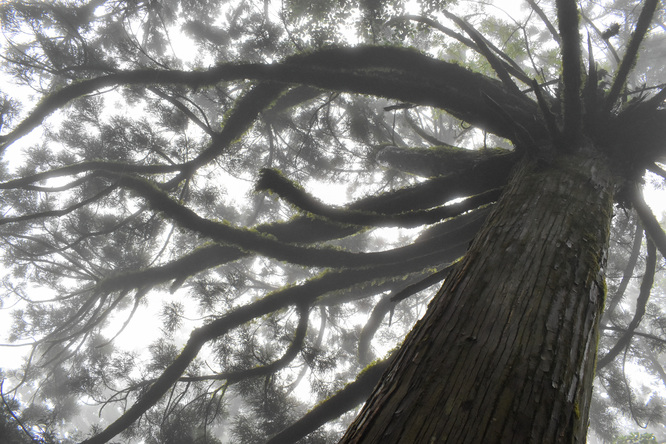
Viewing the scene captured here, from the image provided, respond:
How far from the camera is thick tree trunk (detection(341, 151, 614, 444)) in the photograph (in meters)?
0.83

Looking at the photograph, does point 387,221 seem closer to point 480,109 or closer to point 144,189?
point 480,109

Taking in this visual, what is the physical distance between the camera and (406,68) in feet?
11.1

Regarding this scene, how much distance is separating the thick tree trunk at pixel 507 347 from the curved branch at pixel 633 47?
55.1 inches

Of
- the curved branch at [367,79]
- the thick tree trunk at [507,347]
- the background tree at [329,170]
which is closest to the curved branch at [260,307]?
the background tree at [329,170]

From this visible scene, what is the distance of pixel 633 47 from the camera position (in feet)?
7.77

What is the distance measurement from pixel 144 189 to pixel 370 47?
7.69 ft

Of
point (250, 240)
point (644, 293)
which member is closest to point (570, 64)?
point (250, 240)

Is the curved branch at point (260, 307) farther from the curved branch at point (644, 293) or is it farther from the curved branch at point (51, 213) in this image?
the curved branch at point (644, 293)

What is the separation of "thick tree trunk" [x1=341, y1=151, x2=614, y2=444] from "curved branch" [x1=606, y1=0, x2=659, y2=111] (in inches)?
55.1

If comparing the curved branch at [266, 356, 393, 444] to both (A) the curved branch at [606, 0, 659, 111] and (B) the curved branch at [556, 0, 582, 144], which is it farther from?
(A) the curved branch at [606, 0, 659, 111]

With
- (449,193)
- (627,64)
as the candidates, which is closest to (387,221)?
(449,193)

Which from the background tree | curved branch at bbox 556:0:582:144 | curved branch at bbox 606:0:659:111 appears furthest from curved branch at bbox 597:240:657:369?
curved branch at bbox 556:0:582:144

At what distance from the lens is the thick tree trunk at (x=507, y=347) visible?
834mm

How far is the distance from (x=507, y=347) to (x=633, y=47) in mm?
2522
